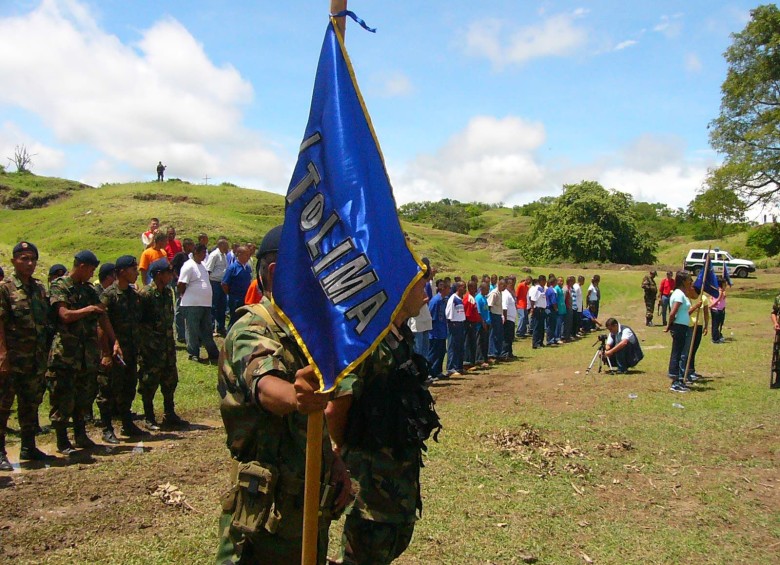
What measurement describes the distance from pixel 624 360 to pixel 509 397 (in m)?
3.69

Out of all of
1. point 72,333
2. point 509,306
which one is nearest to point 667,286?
point 509,306

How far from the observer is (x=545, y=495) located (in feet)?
20.0

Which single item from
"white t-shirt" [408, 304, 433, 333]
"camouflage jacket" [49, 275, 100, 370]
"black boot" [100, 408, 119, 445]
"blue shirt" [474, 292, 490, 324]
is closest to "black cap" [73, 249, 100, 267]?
"camouflage jacket" [49, 275, 100, 370]

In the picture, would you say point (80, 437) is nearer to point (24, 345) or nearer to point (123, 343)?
point (123, 343)

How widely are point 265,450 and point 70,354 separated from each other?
16.8ft

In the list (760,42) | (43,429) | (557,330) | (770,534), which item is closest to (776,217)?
(760,42)

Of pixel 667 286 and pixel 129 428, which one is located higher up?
pixel 667 286

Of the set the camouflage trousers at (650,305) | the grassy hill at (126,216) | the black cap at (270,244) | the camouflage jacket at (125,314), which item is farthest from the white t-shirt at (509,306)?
the black cap at (270,244)

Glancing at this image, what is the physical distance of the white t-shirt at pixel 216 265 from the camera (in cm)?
1300

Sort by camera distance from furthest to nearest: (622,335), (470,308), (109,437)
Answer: (470,308), (622,335), (109,437)

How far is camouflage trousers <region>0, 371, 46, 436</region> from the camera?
6500 millimetres

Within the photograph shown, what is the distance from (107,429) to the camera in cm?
762

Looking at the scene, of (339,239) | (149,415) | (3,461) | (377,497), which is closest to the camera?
(339,239)

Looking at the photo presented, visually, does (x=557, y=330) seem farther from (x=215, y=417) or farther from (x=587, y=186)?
(x=587, y=186)
